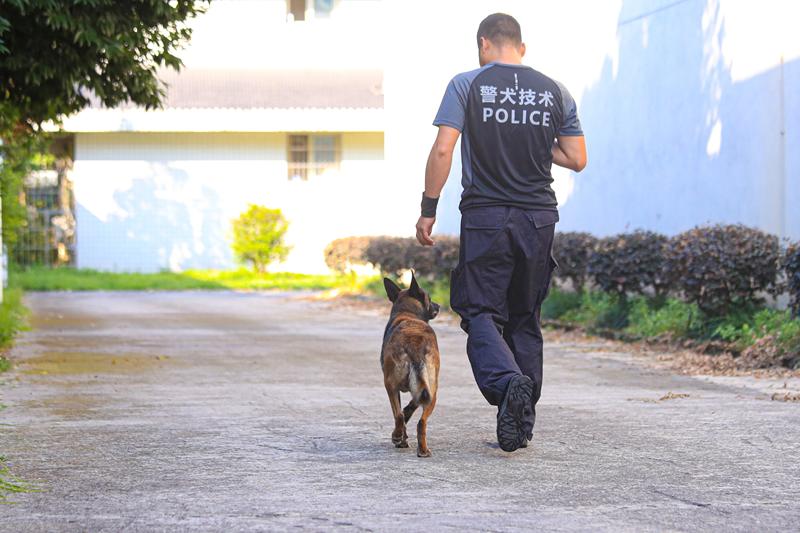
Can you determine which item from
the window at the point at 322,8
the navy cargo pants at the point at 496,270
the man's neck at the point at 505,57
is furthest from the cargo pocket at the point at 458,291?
the window at the point at 322,8

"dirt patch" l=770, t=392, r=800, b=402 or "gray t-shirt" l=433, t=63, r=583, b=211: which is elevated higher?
"gray t-shirt" l=433, t=63, r=583, b=211

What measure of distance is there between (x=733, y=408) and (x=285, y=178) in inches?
831

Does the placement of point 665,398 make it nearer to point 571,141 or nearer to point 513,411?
point 571,141

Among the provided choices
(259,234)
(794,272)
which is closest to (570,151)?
(794,272)

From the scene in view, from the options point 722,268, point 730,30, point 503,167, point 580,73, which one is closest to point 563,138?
point 503,167

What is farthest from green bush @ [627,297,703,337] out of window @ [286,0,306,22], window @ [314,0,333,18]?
window @ [286,0,306,22]

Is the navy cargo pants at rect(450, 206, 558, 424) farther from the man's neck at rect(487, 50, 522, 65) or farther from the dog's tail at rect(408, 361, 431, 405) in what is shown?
the man's neck at rect(487, 50, 522, 65)

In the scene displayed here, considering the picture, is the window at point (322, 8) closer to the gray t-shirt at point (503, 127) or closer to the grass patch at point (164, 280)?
the grass patch at point (164, 280)

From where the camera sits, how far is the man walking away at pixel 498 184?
20.3ft

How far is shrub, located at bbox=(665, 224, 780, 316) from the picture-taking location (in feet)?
36.8

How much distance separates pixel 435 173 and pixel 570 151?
0.75m

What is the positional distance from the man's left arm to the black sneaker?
2.64 feet

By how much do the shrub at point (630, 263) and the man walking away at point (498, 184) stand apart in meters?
6.46

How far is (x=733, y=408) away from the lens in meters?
7.78
